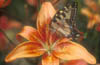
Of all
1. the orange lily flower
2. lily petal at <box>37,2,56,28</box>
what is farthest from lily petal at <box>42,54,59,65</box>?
lily petal at <box>37,2,56,28</box>

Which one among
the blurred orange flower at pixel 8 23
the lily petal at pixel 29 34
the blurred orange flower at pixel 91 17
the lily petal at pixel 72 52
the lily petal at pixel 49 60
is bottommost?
the blurred orange flower at pixel 8 23

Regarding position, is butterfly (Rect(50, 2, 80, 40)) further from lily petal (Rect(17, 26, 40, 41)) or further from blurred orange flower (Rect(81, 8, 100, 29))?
blurred orange flower (Rect(81, 8, 100, 29))

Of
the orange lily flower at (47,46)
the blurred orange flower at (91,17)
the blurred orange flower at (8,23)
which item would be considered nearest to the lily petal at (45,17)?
the orange lily flower at (47,46)

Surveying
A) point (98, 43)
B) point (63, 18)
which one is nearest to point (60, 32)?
point (63, 18)

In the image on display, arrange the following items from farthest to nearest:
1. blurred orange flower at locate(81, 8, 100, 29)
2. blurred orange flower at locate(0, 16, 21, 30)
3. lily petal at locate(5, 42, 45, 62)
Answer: blurred orange flower at locate(0, 16, 21, 30)
blurred orange flower at locate(81, 8, 100, 29)
lily petal at locate(5, 42, 45, 62)

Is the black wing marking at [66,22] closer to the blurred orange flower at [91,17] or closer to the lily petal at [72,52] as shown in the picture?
the lily petal at [72,52]

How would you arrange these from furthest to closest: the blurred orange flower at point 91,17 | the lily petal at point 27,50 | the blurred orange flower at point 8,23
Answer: the blurred orange flower at point 8,23 < the blurred orange flower at point 91,17 < the lily petal at point 27,50

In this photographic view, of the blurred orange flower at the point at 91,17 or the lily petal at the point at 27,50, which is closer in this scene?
the lily petal at the point at 27,50
